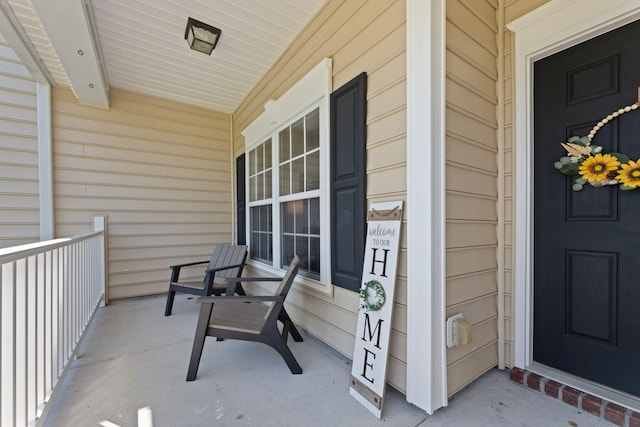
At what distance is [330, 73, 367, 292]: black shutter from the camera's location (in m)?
1.94

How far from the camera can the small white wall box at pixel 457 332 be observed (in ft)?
5.26

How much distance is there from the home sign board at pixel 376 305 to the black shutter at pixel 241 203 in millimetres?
2740

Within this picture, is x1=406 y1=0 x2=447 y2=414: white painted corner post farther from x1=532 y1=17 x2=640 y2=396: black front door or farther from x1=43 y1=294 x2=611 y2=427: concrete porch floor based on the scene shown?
x1=532 y1=17 x2=640 y2=396: black front door

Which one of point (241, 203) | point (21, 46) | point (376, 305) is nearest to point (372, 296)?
point (376, 305)

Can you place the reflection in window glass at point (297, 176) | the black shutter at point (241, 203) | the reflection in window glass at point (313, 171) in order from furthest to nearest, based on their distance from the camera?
the black shutter at point (241, 203)
the reflection in window glass at point (297, 176)
the reflection in window glass at point (313, 171)

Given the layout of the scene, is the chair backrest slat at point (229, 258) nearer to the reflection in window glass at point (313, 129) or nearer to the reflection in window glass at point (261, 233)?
the reflection in window glass at point (261, 233)

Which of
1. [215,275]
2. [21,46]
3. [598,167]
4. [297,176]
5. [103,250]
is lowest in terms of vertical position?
[215,275]

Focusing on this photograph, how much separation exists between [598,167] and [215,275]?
143 inches

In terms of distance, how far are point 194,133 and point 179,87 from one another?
701mm

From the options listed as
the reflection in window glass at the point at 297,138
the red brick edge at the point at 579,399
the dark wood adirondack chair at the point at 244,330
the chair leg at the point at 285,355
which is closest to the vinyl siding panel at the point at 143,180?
the reflection in window glass at the point at 297,138

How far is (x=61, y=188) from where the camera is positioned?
3.43 meters

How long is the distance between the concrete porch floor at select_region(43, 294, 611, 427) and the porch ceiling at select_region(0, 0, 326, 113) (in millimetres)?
2659

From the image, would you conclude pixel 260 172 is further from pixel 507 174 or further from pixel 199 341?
pixel 507 174

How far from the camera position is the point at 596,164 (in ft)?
5.10
